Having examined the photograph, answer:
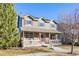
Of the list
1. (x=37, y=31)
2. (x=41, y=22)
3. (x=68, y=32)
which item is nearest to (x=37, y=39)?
(x=37, y=31)

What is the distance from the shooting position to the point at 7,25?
6516mm

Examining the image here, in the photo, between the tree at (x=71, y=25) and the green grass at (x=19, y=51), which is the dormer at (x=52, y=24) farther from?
the green grass at (x=19, y=51)

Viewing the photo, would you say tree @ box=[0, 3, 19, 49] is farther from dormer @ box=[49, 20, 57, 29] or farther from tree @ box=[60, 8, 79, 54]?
tree @ box=[60, 8, 79, 54]

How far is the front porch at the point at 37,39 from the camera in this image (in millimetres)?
6520

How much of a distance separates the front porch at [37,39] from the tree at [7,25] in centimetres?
11

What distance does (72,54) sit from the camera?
650 centimetres

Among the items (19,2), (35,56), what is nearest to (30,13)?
(19,2)

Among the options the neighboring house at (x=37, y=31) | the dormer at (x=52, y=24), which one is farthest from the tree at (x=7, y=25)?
the dormer at (x=52, y=24)

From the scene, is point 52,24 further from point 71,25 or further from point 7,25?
point 7,25

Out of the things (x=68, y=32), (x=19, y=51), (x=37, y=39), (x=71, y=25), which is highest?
(x=71, y=25)

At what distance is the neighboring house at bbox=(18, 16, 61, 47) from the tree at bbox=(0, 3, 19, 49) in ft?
0.29

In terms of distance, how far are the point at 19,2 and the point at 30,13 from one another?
0.73 feet

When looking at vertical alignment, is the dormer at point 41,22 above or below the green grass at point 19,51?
above

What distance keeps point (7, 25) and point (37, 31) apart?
1.44ft
